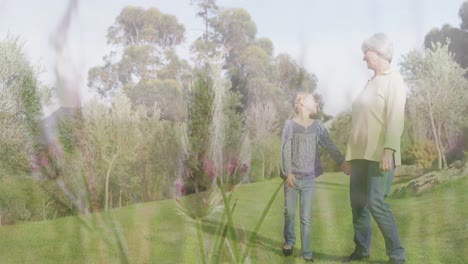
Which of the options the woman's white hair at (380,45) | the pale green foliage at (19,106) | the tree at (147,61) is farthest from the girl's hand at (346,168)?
the pale green foliage at (19,106)

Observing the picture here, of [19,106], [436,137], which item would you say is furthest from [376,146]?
[19,106]

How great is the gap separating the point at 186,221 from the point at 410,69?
973 mm

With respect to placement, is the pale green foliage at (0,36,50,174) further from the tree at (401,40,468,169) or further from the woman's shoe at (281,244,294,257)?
the tree at (401,40,468,169)

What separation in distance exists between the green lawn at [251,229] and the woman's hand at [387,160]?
0.13 m

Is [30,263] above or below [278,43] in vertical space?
below

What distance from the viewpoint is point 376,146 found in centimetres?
218

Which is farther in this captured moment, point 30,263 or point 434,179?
point 30,263

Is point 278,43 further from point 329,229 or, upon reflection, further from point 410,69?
point 329,229

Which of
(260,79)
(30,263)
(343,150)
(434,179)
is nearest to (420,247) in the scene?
(434,179)

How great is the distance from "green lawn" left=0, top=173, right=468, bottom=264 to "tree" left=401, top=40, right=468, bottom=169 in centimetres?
20

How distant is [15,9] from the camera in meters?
2.46

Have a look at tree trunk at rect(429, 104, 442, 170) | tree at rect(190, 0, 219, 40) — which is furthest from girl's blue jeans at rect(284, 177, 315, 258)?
tree at rect(190, 0, 219, 40)

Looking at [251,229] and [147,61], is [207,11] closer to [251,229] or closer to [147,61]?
[147,61]

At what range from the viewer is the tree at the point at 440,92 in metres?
2.23
